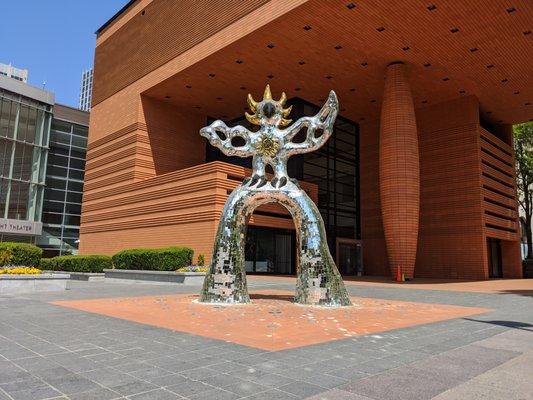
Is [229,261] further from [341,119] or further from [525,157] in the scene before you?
[525,157]

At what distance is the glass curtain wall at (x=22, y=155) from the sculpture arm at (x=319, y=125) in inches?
1547

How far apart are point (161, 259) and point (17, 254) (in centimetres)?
657

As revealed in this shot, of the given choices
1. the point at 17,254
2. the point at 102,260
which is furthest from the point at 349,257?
the point at 17,254

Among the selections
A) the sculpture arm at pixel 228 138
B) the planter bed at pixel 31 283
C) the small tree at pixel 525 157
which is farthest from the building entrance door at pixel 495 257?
the planter bed at pixel 31 283

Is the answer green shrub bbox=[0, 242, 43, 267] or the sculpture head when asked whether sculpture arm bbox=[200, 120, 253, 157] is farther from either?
green shrub bbox=[0, 242, 43, 267]

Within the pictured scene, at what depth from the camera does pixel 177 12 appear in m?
29.8

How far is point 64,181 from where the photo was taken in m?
49.4

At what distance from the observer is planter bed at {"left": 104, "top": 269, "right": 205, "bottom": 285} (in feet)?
68.2

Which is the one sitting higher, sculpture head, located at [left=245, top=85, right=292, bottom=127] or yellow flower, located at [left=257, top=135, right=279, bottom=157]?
sculpture head, located at [left=245, top=85, right=292, bottom=127]

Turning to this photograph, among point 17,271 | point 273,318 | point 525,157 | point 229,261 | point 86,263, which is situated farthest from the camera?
point 525,157

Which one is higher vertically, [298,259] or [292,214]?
[292,214]

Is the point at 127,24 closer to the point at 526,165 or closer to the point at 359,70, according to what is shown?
the point at 359,70

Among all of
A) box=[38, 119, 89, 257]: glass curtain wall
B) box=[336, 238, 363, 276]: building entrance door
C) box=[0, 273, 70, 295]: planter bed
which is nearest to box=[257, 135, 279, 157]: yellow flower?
box=[0, 273, 70, 295]: planter bed

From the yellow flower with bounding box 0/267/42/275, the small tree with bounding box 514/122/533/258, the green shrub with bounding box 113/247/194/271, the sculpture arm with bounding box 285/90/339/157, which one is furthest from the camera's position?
the small tree with bounding box 514/122/533/258
